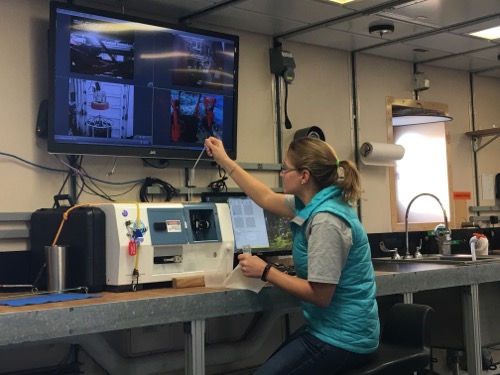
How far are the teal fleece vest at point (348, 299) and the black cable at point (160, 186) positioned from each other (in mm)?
1287

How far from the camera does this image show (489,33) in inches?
166

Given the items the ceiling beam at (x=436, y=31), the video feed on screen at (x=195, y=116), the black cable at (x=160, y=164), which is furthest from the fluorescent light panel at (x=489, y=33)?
the black cable at (x=160, y=164)

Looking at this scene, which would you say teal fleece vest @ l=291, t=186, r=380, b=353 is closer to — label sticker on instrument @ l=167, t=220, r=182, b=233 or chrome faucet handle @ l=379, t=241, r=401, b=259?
label sticker on instrument @ l=167, t=220, r=182, b=233

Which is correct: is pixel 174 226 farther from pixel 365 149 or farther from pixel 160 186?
pixel 365 149

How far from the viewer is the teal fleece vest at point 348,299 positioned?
7.46 feet

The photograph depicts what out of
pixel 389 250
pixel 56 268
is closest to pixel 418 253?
pixel 389 250

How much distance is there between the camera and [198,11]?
353 centimetres

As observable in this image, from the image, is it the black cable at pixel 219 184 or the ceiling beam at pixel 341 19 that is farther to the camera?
the black cable at pixel 219 184

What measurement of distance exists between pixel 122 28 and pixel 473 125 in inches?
133

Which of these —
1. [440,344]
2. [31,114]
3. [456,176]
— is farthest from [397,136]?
[31,114]

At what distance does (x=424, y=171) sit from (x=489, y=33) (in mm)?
1296

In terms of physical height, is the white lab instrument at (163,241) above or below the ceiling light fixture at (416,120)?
below

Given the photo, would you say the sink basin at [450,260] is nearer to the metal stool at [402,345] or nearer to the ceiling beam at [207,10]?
the metal stool at [402,345]

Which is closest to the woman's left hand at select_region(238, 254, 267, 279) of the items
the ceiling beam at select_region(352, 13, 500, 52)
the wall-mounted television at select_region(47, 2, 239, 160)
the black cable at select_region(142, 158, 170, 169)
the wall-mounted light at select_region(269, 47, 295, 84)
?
the wall-mounted television at select_region(47, 2, 239, 160)
